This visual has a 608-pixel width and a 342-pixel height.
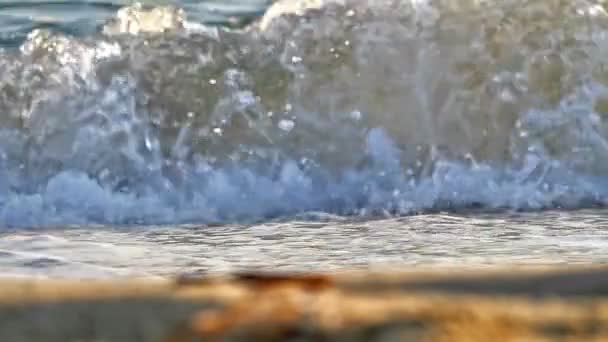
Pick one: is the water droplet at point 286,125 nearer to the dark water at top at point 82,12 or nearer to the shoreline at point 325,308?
the dark water at top at point 82,12

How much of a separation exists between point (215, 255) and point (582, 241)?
859mm

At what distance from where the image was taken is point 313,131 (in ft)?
14.0

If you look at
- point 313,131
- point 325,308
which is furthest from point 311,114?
point 325,308

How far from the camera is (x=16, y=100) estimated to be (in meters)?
4.29

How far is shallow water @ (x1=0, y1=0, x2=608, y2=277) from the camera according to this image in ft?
11.8

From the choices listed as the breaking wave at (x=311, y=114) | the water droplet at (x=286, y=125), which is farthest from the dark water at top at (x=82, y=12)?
the water droplet at (x=286, y=125)

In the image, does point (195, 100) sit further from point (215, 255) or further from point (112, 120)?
point (215, 255)

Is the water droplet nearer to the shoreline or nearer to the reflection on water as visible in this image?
the reflection on water

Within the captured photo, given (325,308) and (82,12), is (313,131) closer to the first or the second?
(82,12)

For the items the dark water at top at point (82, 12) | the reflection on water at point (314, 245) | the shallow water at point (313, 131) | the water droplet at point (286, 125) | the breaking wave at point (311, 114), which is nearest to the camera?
the reflection on water at point (314, 245)

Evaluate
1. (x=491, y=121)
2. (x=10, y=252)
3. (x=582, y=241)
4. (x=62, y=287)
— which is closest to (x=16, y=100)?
(x=10, y=252)

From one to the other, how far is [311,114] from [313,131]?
0.29 feet

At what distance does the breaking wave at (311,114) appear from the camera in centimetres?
396

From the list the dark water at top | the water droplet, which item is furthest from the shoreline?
the dark water at top
